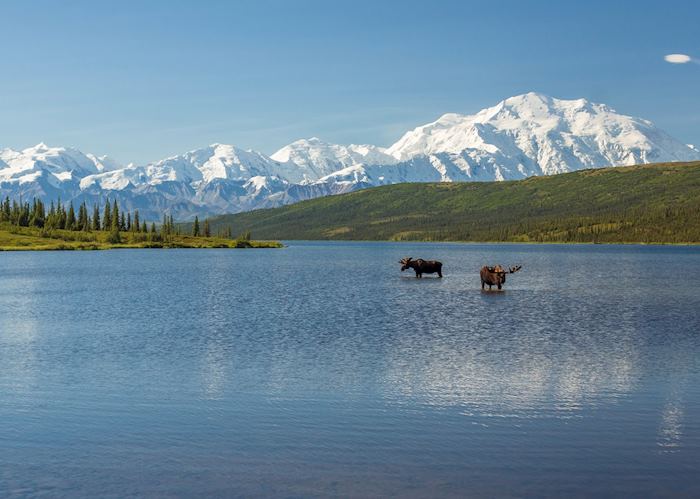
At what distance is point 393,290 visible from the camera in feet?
326

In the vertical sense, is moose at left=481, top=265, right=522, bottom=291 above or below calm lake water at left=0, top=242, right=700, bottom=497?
above

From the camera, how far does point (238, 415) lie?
2878cm

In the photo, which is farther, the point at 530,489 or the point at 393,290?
the point at 393,290

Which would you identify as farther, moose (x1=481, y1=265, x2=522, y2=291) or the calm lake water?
moose (x1=481, y1=265, x2=522, y2=291)

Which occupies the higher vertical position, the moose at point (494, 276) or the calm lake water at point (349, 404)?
the moose at point (494, 276)

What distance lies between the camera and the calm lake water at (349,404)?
21312mm

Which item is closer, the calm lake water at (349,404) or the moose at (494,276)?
the calm lake water at (349,404)

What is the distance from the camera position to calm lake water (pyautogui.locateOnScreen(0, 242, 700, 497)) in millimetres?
21312

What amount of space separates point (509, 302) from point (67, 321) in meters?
44.7

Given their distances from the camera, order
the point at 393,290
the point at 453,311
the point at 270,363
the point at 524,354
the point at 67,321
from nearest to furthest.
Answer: the point at 270,363
the point at 524,354
the point at 67,321
the point at 453,311
the point at 393,290

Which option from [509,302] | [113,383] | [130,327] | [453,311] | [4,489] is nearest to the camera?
[4,489]

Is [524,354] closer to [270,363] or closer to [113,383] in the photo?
[270,363]

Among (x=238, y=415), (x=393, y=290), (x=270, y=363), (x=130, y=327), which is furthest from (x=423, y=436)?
(x=393, y=290)

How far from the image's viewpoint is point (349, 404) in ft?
100
